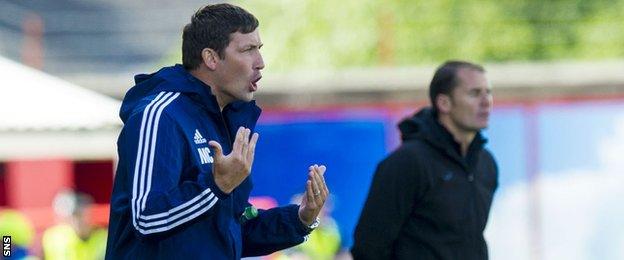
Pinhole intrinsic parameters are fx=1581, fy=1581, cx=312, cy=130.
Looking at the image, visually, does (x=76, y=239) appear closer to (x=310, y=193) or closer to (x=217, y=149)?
(x=310, y=193)

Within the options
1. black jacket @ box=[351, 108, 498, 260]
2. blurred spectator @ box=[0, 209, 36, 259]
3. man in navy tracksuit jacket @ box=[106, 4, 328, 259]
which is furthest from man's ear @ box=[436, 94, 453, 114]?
blurred spectator @ box=[0, 209, 36, 259]

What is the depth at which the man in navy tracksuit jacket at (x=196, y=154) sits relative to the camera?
4.22 metres

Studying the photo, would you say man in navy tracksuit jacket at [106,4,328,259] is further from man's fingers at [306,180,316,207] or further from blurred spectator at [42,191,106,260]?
blurred spectator at [42,191,106,260]

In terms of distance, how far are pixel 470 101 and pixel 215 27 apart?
242 cm

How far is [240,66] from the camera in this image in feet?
14.9

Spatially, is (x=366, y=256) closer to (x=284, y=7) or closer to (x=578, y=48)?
(x=578, y=48)

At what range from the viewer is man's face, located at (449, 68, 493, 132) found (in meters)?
6.66

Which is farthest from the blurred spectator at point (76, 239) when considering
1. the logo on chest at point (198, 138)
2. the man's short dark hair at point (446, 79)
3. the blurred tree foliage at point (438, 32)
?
the logo on chest at point (198, 138)

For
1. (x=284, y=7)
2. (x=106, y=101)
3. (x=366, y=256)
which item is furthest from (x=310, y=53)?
(x=366, y=256)

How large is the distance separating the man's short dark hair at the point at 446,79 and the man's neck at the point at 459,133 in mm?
100

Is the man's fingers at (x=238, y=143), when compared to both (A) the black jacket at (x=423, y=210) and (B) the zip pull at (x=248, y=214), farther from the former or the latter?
(A) the black jacket at (x=423, y=210)

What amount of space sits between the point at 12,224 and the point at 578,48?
25.4 feet

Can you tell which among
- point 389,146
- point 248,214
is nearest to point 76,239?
point 389,146

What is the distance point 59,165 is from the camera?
1691 cm
